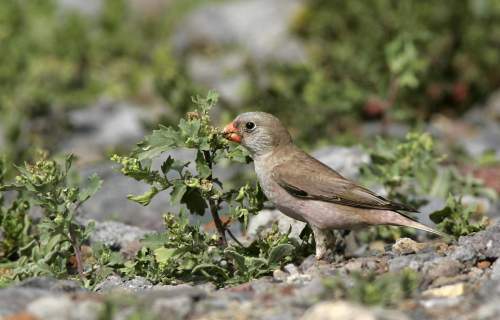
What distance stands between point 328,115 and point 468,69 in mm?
2516

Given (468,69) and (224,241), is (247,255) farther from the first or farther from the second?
(468,69)

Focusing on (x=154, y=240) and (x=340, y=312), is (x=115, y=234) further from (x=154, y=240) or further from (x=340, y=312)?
(x=340, y=312)

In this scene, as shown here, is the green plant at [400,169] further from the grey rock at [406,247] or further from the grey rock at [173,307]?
the grey rock at [173,307]

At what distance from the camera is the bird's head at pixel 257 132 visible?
7.14 meters

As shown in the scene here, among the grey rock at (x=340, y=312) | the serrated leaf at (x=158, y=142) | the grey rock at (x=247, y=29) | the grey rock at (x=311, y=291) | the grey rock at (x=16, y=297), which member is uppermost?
the grey rock at (x=247, y=29)

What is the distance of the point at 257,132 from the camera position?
7203 mm

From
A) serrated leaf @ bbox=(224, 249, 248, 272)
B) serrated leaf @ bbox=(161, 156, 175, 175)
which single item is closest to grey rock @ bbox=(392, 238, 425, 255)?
serrated leaf @ bbox=(224, 249, 248, 272)

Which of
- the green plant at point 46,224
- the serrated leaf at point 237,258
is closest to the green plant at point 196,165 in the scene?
the serrated leaf at point 237,258

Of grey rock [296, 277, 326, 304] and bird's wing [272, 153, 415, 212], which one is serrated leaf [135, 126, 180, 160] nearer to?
bird's wing [272, 153, 415, 212]

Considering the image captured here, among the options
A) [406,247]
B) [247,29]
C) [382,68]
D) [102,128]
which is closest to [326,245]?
[406,247]

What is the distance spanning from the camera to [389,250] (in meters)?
6.85

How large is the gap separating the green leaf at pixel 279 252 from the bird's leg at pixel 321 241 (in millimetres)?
467

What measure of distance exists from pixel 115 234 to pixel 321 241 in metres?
1.97

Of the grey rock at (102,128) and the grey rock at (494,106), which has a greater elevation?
the grey rock at (102,128)
